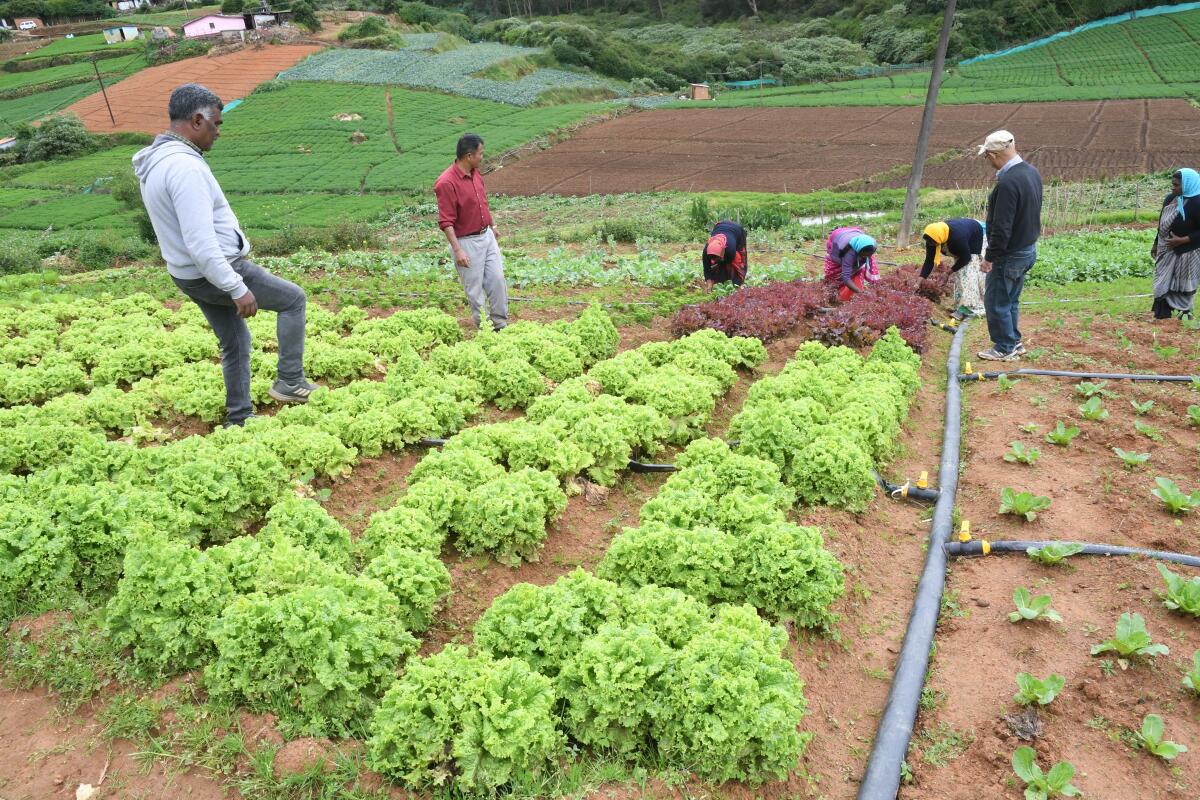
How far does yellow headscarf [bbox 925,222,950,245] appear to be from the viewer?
11.5 metres

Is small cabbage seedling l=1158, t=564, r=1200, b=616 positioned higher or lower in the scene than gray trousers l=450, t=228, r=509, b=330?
lower

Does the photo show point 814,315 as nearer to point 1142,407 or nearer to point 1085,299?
point 1142,407

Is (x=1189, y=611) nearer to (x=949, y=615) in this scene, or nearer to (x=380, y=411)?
(x=949, y=615)

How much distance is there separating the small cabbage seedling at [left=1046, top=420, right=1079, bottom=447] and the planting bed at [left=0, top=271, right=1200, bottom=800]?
0.09 meters

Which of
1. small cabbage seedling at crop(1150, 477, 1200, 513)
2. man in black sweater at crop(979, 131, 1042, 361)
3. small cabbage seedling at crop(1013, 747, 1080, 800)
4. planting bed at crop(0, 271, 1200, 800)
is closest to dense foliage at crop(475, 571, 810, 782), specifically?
planting bed at crop(0, 271, 1200, 800)

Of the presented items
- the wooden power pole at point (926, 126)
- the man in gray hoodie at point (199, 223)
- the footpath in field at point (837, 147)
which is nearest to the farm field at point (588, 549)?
the man in gray hoodie at point (199, 223)

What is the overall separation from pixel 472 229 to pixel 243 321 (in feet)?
11.7

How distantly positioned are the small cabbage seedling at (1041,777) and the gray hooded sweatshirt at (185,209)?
681 centimetres

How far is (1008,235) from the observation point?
926cm

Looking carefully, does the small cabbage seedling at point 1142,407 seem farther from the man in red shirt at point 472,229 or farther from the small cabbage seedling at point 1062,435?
the man in red shirt at point 472,229

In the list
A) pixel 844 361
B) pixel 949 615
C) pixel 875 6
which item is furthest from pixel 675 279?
pixel 875 6

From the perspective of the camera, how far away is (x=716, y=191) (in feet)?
117

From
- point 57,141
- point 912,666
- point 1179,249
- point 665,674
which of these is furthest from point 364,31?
point 912,666

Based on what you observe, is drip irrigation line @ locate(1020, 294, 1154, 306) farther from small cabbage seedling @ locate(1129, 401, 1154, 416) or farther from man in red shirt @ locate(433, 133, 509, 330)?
man in red shirt @ locate(433, 133, 509, 330)
